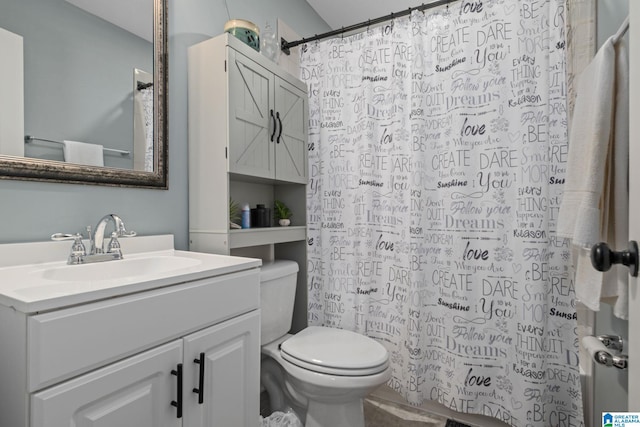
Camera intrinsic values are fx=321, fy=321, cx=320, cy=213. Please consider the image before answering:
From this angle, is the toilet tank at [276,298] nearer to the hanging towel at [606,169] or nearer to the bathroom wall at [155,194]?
the bathroom wall at [155,194]

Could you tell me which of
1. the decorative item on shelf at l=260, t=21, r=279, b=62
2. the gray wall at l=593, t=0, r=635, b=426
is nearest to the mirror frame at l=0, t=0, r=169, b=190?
the decorative item on shelf at l=260, t=21, r=279, b=62

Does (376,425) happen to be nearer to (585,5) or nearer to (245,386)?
(245,386)

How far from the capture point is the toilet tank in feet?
4.91

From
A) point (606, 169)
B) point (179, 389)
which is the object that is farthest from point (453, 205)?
point (179, 389)

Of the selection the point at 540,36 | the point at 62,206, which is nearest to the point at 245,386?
the point at 62,206

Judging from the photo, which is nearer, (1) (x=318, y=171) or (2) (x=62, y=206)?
(2) (x=62, y=206)

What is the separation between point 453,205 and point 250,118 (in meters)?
1.04

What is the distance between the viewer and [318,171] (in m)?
1.88

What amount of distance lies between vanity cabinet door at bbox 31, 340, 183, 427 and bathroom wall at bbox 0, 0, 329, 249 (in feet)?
1.92

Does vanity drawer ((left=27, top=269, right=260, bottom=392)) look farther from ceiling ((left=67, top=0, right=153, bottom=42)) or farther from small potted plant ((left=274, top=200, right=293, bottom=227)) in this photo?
ceiling ((left=67, top=0, right=153, bottom=42))

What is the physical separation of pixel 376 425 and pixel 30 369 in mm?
1516

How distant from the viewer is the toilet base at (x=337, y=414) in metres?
1.33

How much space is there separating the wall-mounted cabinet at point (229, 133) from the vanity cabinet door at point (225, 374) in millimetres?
420

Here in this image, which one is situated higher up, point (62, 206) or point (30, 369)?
point (62, 206)
